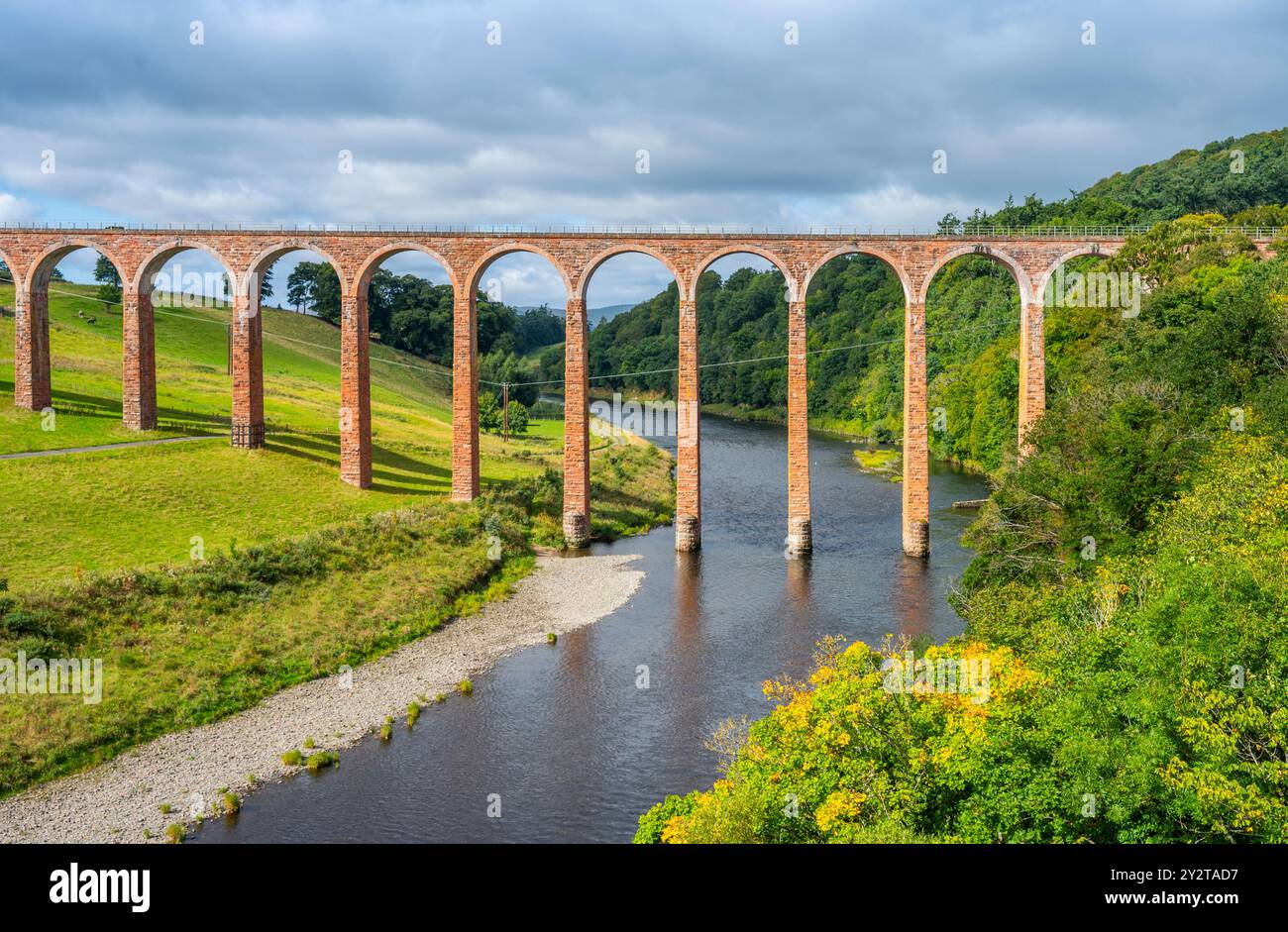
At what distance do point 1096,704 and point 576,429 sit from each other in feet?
107

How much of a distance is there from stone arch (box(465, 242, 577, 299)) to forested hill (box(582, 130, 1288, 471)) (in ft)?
72.1

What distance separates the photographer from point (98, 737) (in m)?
25.8

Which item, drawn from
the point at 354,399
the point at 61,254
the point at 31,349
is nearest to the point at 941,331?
the point at 354,399

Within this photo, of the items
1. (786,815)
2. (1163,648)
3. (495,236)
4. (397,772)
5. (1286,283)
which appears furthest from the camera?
(495,236)

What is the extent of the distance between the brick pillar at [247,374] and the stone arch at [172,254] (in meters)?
1.22

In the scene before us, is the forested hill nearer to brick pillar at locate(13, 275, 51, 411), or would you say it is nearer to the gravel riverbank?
the gravel riverbank

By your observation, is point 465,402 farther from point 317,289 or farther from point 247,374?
point 317,289

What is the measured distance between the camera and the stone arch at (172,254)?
160 feet

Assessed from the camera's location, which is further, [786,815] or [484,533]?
[484,533]

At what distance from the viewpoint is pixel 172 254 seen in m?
49.9

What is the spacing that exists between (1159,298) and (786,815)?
35242 millimetres

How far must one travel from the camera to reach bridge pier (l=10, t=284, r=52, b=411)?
49594 millimetres

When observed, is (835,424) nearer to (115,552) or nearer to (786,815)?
(115,552)

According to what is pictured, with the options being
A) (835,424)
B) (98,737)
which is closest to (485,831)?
(98,737)
